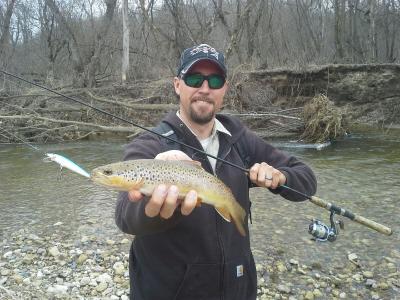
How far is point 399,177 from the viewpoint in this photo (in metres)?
8.59

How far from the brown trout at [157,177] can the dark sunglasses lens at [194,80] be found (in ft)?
2.19

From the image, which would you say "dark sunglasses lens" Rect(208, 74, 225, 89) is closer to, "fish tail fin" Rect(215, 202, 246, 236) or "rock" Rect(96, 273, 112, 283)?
"fish tail fin" Rect(215, 202, 246, 236)

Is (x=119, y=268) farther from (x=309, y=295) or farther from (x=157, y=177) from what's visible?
(x=157, y=177)

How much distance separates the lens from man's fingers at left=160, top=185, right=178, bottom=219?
6.50 ft

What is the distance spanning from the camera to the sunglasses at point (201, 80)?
2.69 metres

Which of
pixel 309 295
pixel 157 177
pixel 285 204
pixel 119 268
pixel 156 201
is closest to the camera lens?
pixel 156 201

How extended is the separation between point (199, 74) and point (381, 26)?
23.6 m

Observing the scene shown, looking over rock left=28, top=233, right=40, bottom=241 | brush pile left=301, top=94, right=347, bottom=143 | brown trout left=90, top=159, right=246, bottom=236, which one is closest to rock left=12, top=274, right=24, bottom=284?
rock left=28, top=233, right=40, bottom=241

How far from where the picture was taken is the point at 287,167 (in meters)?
2.71

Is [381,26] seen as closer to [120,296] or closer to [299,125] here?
[299,125]

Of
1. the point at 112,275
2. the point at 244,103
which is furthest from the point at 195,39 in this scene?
the point at 112,275

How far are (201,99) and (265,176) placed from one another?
592 millimetres

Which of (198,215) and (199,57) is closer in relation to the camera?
(198,215)

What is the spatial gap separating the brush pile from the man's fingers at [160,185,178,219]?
36.6 feet
